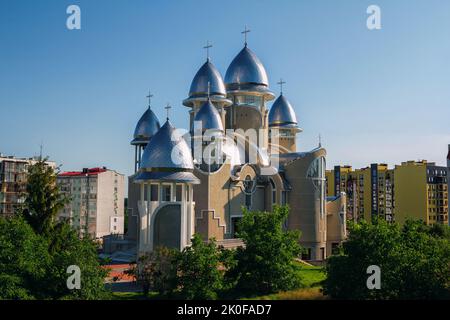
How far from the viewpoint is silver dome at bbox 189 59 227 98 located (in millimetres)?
35031

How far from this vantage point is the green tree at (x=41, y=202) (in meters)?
20.4

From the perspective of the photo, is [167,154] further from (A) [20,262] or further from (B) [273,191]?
(B) [273,191]

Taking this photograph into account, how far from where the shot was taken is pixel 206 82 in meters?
35.0

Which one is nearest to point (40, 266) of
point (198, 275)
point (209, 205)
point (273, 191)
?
point (198, 275)

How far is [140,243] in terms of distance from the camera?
25422 millimetres

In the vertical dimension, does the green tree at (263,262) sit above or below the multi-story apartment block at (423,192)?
below

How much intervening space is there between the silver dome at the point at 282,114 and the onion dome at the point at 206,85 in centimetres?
793

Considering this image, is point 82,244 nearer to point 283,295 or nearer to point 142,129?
point 283,295

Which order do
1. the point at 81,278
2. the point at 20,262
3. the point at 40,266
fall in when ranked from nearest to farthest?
the point at 20,262 < the point at 81,278 < the point at 40,266

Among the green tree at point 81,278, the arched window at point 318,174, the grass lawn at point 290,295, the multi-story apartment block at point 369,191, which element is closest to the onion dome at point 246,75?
the arched window at point 318,174

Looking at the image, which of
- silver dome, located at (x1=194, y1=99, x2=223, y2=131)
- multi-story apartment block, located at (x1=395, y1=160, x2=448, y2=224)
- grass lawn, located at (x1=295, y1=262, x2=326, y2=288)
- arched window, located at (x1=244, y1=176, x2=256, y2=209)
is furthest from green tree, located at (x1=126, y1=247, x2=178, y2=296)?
multi-story apartment block, located at (x1=395, y1=160, x2=448, y2=224)

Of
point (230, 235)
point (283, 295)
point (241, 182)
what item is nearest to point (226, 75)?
point (241, 182)

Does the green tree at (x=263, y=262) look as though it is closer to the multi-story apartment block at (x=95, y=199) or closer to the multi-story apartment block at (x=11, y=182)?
the multi-story apartment block at (x=11, y=182)

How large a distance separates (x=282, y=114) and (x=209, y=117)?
12260 millimetres
